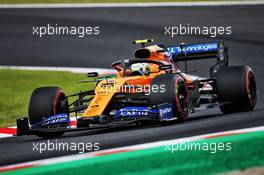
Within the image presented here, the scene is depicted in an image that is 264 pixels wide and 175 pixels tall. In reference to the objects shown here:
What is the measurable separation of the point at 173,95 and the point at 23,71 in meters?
8.28

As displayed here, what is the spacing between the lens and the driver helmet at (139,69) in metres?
13.3

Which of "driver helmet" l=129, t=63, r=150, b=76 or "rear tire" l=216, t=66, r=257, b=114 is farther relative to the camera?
"rear tire" l=216, t=66, r=257, b=114

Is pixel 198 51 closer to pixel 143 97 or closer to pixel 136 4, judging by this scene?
pixel 143 97

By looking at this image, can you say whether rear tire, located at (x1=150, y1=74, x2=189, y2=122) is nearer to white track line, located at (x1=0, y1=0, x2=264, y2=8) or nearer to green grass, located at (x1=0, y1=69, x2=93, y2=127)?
green grass, located at (x1=0, y1=69, x2=93, y2=127)

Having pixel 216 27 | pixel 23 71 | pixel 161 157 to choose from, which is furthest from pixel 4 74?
pixel 161 157

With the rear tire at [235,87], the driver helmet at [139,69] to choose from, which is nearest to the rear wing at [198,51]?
the rear tire at [235,87]

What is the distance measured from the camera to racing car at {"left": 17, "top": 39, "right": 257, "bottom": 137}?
12133 mm

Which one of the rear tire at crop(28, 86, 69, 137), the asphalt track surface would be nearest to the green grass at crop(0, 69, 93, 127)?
the asphalt track surface

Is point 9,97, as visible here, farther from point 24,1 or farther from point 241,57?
point 24,1

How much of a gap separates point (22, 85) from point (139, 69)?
18.6 feet

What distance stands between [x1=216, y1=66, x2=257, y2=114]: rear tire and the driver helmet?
1.24 metres

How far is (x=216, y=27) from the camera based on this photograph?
23.6 m

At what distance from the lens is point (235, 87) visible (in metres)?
13.6

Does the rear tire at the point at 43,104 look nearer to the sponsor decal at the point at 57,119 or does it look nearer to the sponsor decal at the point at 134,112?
the sponsor decal at the point at 57,119
